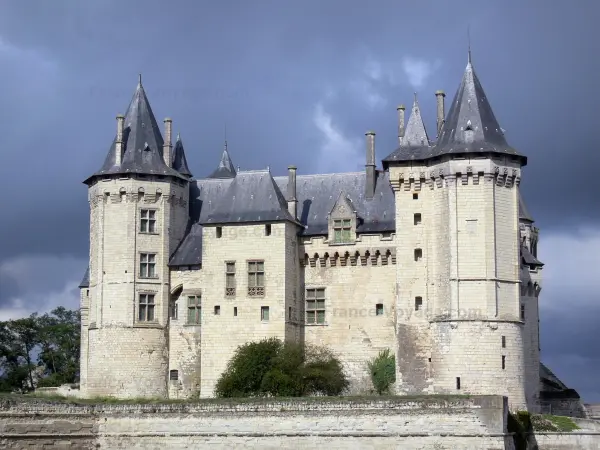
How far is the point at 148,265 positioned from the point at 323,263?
7.71 meters

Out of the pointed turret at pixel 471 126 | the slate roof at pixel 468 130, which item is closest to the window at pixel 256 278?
the slate roof at pixel 468 130

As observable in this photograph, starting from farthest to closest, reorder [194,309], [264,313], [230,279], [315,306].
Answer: [194,309]
[315,306]
[230,279]
[264,313]

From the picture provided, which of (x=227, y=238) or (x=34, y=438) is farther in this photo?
(x=227, y=238)

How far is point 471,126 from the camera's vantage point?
5150 cm

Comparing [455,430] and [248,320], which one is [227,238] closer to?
[248,320]

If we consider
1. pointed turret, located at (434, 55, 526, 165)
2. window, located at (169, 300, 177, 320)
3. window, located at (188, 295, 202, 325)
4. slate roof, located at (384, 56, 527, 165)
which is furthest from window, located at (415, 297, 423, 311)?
window, located at (169, 300, 177, 320)

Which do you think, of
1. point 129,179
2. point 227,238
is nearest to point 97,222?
point 129,179

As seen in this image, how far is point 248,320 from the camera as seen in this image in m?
54.2

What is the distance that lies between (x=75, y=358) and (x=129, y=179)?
22996mm

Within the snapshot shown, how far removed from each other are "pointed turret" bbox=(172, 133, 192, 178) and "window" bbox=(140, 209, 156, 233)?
2992 millimetres

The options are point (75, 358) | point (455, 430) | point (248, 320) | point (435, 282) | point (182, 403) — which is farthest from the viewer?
point (75, 358)

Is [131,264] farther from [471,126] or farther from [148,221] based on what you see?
[471,126]

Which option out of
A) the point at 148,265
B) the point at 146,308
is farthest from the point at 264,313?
the point at 148,265

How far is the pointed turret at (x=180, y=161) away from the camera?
58.7m
